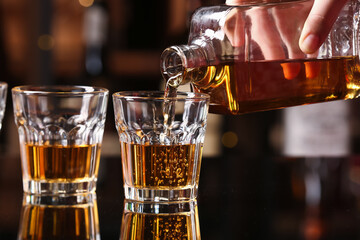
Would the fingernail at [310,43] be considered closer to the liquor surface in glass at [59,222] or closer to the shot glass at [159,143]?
the shot glass at [159,143]

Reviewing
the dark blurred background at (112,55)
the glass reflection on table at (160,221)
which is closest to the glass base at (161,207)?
the glass reflection on table at (160,221)

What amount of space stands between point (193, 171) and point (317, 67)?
0.24 meters

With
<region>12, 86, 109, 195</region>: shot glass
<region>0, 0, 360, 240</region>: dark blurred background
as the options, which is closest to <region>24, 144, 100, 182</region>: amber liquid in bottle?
<region>12, 86, 109, 195</region>: shot glass

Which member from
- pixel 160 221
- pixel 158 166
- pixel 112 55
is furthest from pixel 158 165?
pixel 112 55

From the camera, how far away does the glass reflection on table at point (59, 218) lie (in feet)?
2.24

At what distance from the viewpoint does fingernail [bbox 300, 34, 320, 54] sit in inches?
35.2

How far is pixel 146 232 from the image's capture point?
70 cm

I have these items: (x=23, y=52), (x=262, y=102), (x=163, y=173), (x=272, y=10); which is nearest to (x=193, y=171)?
(x=163, y=173)

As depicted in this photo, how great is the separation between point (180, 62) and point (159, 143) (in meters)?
0.14

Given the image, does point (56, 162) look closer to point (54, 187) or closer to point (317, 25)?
point (54, 187)

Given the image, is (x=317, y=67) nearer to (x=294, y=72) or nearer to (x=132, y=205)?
(x=294, y=72)

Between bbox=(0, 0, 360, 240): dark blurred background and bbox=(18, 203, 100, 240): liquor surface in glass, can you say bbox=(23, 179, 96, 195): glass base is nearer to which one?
bbox=(18, 203, 100, 240): liquor surface in glass

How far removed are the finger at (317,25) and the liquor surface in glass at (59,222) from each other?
36cm

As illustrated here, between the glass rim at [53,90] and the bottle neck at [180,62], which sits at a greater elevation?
the bottle neck at [180,62]
